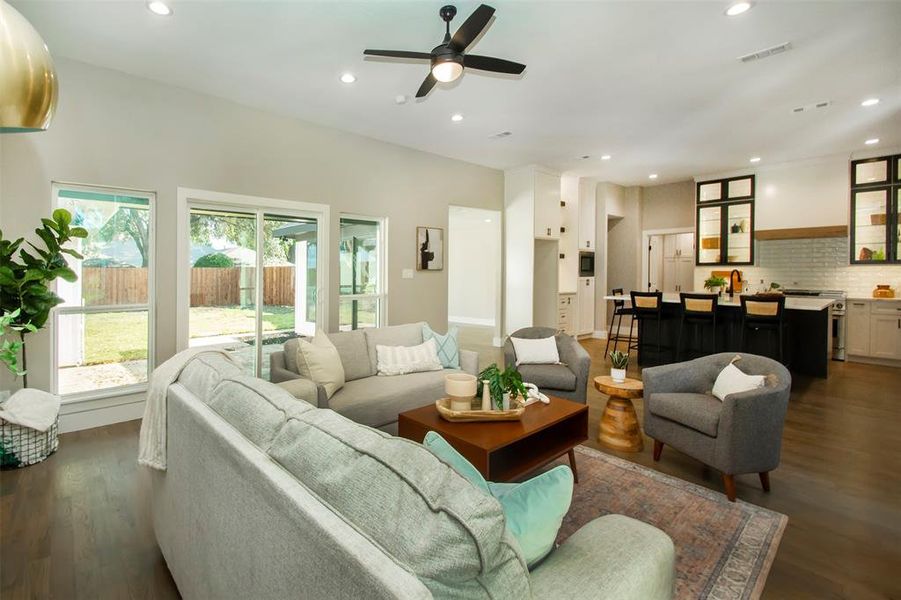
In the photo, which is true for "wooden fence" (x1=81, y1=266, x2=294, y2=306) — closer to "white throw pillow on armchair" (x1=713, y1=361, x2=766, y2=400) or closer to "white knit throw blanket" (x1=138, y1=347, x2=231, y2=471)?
"white knit throw blanket" (x1=138, y1=347, x2=231, y2=471)

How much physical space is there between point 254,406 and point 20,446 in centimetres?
291

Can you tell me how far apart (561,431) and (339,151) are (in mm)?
4169

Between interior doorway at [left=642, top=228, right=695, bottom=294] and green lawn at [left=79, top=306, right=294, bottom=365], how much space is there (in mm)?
7869

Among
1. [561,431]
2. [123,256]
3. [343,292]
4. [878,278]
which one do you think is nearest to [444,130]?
[343,292]

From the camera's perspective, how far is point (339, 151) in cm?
530

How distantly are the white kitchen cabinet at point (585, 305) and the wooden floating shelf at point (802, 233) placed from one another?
9.38 ft

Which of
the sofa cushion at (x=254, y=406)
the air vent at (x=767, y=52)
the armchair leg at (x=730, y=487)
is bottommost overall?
the armchair leg at (x=730, y=487)

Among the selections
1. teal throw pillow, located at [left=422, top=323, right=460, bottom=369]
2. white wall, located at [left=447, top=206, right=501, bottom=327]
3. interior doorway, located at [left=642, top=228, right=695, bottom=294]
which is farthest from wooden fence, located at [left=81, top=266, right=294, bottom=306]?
interior doorway, located at [left=642, top=228, right=695, bottom=294]

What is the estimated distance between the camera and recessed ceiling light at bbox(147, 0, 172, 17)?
283cm

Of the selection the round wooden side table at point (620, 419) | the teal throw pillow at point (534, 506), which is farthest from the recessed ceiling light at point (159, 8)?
the round wooden side table at point (620, 419)

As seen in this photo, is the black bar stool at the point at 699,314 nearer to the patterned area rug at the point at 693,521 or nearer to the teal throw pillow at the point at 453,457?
the patterned area rug at the point at 693,521

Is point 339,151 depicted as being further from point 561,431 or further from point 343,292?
point 561,431

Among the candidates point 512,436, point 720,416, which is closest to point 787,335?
point 720,416

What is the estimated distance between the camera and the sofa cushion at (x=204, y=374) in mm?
1608
